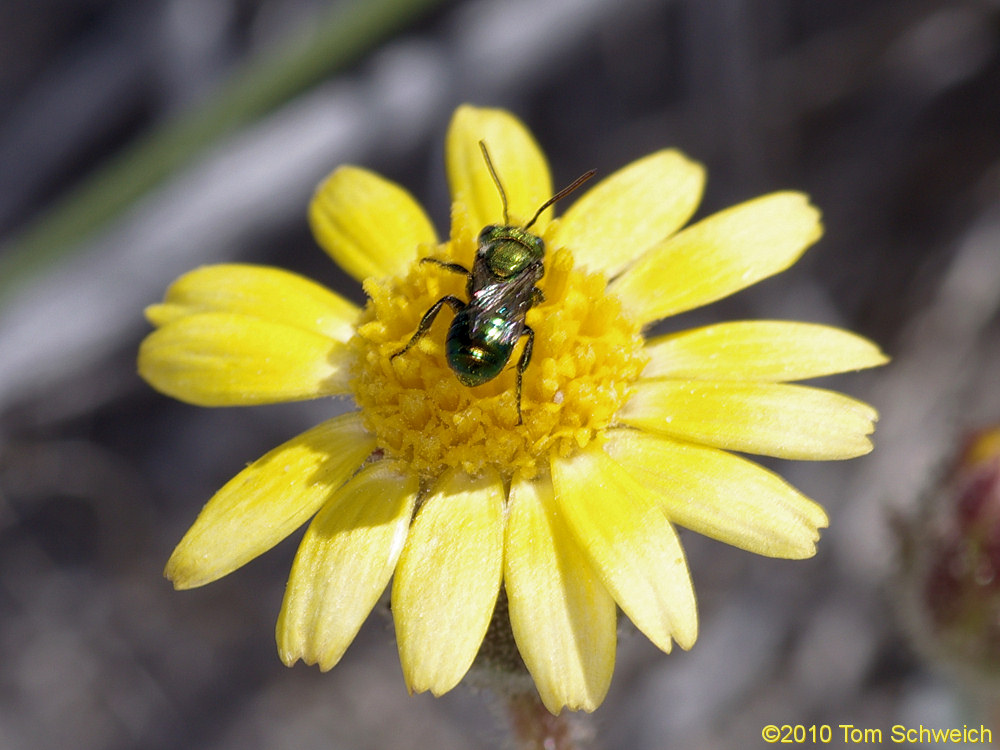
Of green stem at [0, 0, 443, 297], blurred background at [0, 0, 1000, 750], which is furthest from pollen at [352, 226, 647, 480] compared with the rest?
blurred background at [0, 0, 1000, 750]

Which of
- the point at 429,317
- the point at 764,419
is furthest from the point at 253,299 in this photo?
the point at 764,419

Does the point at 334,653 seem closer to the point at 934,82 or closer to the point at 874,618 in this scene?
the point at 874,618

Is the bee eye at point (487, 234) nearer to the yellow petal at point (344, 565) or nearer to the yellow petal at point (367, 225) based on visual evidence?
the yellow petal at point (367, 225)

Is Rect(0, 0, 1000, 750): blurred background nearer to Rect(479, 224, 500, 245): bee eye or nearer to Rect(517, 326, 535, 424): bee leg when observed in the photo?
Rect(479, 224, 500, 245): bee eye

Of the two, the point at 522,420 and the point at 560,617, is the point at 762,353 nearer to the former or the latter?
the point at 522,420

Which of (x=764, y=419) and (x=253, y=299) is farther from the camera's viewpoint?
(x=253, y=299)

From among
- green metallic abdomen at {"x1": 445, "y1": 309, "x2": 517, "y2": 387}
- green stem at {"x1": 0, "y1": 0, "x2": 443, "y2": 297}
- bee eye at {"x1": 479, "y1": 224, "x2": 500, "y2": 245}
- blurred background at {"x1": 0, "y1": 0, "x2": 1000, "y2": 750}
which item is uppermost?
green stem at {"x1": 0, "y1": 0, "x2": 443, "y2": 297}
